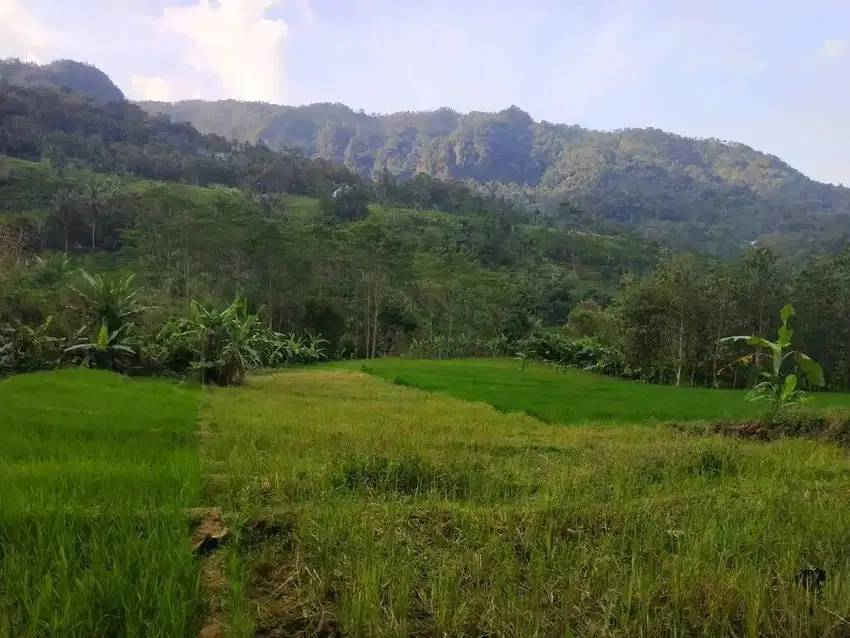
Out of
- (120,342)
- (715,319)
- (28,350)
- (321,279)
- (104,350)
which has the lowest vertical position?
(28,350)

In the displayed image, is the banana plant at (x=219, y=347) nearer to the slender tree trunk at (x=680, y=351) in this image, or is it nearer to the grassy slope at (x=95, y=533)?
the grassy slope at (x=95, y=533)

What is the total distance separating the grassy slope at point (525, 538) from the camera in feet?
11.4

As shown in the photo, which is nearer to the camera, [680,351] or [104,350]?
[104,350]

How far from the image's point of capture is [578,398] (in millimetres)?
17703

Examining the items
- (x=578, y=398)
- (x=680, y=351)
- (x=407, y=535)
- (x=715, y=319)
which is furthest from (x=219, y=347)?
(x=715, y=319)

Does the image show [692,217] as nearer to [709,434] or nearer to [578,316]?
[578,316]

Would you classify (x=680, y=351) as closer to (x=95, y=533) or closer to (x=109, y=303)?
(x=109, y=303)

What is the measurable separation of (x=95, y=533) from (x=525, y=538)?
2.80 meters

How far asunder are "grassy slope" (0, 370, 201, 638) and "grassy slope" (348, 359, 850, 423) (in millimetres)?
9094

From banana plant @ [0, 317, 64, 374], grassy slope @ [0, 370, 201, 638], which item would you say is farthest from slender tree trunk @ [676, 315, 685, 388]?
grassy slope @ [0, 370, 201, 638]

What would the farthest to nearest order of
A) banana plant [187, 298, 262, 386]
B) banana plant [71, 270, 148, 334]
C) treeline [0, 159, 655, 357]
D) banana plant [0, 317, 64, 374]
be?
treeline [0, 159, 655, 357], banana plant [187, 298, 262, 386], banana plant [71, 270, 148, 334], banana plant [0, 317, 64, 374]

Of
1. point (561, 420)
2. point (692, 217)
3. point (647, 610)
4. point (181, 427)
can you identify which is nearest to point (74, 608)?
point (647, 610)

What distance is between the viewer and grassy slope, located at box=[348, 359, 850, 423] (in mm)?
14547

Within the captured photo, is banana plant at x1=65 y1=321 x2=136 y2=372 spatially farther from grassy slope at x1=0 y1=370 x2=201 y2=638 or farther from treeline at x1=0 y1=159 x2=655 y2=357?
treeline at x1=0 y1=159 x2=655 y2=357
